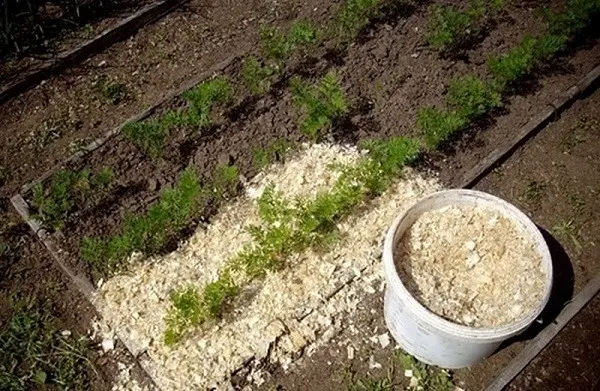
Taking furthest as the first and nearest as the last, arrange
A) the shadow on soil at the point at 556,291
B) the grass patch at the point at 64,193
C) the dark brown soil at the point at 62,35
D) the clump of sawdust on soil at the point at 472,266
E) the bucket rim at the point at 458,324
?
the dark brown soil at the point at 62,35, the grass patch at the point at 64,193, the shadow on soil at the point at 556,291, the clump of sawdust on soil at the point at 472,266, the bucket rim at the point at 458,324

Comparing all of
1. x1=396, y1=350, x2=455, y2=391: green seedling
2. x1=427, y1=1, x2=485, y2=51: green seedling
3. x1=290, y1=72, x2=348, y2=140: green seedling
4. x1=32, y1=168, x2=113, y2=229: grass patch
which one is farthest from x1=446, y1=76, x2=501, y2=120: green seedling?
x1=32, y1=168, x2=113, y2=229: grass patch

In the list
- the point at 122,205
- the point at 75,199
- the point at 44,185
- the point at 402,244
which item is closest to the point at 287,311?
the point at 402,244

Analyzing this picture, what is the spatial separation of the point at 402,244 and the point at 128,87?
3260mm

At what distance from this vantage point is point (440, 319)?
11.2ft

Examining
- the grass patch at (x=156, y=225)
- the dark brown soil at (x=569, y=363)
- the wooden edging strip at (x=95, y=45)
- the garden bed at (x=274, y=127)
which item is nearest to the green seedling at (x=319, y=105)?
the garden bed at (x=274, y=127)

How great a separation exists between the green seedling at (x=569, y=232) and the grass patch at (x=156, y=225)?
2714mm

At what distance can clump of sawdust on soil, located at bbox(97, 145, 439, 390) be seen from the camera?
13.3 feet

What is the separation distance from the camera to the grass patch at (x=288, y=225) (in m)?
4.04

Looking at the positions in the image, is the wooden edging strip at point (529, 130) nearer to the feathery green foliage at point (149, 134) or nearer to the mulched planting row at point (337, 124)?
the mulched planting row at point (337, 124)

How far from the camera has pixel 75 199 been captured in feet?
15.6

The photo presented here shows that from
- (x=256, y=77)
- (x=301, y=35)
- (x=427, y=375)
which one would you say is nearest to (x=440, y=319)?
(x=427, y=375)

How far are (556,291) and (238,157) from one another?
281 centimetres

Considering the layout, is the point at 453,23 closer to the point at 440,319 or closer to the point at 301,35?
the point at 301,35

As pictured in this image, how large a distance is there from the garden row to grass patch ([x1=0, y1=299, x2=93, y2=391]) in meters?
0.56
